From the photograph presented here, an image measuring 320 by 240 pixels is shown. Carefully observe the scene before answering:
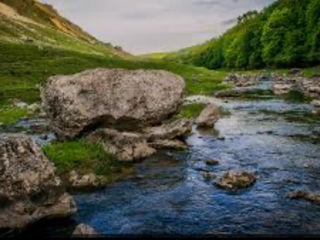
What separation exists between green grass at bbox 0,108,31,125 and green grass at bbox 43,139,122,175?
16399 millimetres

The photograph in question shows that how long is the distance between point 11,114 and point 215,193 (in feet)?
99.2

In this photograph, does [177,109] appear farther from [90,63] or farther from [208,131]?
[90,63]

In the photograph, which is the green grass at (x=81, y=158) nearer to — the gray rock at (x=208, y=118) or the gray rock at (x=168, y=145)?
the gray rock at (x=168, y=145)

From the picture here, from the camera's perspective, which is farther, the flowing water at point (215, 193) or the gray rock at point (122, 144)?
the gray rock at point (122, 144)

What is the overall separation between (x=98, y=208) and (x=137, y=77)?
1471cm

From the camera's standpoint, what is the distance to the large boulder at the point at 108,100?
93.0 ft

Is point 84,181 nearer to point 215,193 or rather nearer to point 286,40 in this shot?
point 215,193

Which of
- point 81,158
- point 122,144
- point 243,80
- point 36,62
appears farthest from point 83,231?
point 243,80

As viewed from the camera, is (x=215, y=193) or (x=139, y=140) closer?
(x=215, y=193)

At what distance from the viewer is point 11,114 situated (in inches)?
1766

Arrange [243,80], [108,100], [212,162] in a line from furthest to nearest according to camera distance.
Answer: [243,80] < [108,100] < [212,162]

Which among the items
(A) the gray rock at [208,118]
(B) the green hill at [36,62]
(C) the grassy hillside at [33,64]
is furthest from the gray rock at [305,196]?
(B) the green hill at [36,62]

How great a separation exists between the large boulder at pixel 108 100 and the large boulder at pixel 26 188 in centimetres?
1047

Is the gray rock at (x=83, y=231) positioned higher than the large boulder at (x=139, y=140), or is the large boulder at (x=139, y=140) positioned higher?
the gray rock at (x=83, y=231)
